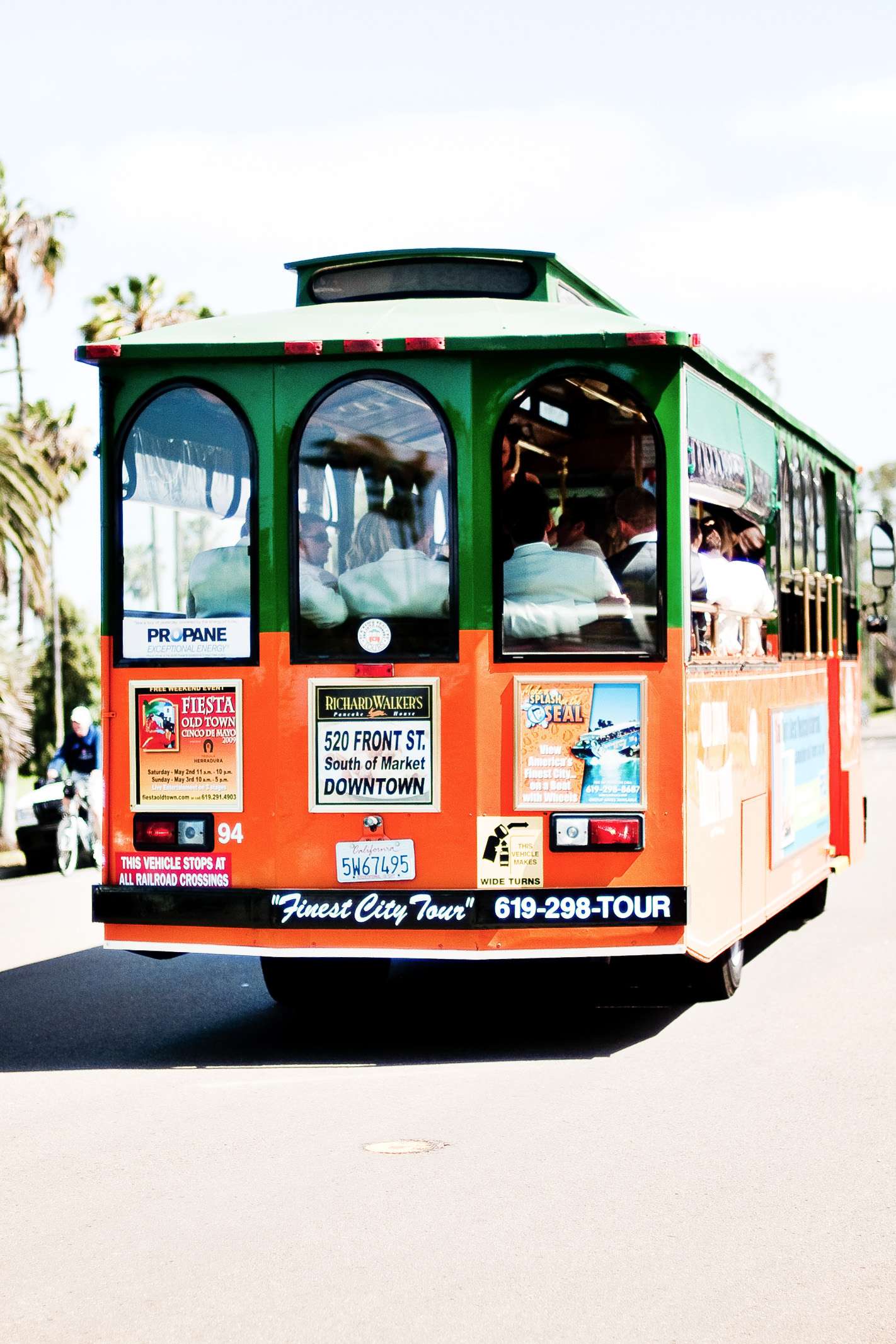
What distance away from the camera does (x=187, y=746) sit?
803cm

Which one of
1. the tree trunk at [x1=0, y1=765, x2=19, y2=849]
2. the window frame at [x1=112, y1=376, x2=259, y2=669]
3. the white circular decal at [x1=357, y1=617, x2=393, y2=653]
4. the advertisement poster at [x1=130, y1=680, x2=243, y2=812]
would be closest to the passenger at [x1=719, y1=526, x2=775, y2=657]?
the white circular decal at [x1=357, y1=617, x2=393, y2=653]

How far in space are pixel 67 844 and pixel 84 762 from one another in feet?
3.15

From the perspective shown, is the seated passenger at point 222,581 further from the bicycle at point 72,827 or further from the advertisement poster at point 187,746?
the bicycle at point 72,827

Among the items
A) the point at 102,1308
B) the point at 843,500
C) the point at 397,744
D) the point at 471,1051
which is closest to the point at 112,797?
the point at 397,744

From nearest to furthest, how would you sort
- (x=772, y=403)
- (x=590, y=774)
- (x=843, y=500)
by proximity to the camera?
(x=590, y=774), (x=772, y=403), (x=843, y=500)

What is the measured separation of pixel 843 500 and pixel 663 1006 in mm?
5246

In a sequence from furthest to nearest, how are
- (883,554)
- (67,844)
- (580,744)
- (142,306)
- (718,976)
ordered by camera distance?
(142,306) < (67,844) < (883,554) < (718,976) < (580,744)

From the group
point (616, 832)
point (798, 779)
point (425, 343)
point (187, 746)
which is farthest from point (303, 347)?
point (798, 779)

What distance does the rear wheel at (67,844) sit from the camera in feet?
59.4

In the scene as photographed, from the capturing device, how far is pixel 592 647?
25.7ft

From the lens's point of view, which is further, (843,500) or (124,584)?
(843,500)

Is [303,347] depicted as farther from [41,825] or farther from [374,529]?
[41,825]

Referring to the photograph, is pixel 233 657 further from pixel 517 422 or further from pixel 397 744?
pixel 517 422

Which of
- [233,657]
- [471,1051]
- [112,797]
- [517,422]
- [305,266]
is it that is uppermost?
[305,266]
